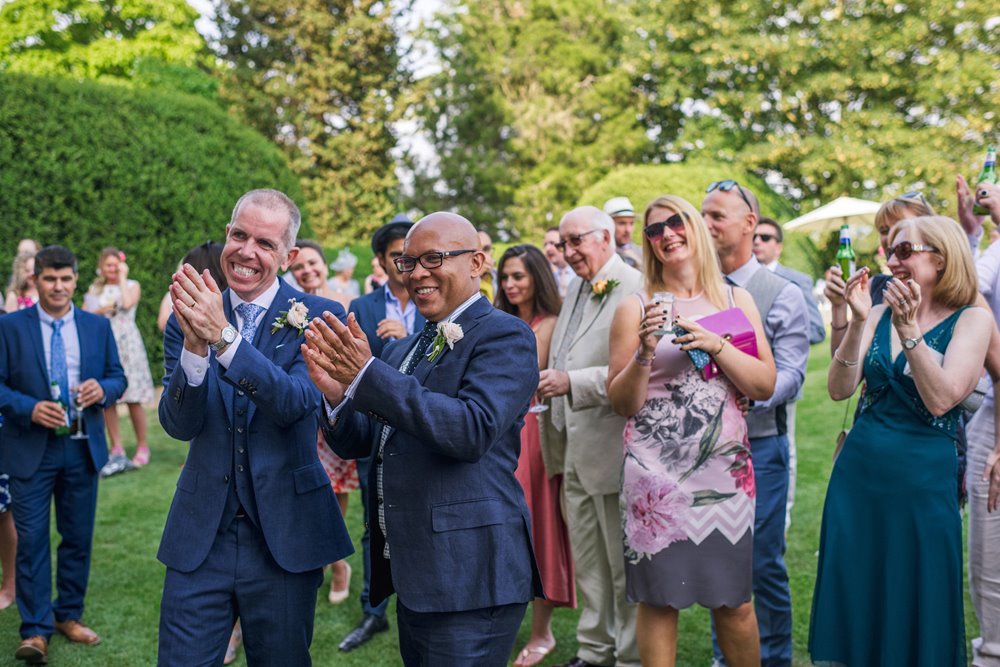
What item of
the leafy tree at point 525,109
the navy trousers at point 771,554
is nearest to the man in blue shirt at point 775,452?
the navy trousers at point 771,554

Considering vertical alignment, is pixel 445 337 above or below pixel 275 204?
below

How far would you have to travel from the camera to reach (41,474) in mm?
5312

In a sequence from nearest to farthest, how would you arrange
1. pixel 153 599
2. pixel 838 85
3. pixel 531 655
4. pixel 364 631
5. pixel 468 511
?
pixel 468 511 < pixel 531 655 < pixel 364 631 < pixel 153 599 < pixel 838 85

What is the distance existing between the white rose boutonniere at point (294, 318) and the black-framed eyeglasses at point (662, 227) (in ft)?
5.65

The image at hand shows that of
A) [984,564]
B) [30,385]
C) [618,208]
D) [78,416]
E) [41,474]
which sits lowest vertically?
[984,564]

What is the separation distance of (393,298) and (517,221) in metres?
29.3

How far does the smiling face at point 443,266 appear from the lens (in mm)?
2873

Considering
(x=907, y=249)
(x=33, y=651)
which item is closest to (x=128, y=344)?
(x=33, y=651)

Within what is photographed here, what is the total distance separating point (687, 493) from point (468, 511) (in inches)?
56.2

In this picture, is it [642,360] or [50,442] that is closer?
[642,360]

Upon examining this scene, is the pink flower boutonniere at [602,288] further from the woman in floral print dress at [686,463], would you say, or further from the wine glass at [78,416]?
the wine glass at [78,416]

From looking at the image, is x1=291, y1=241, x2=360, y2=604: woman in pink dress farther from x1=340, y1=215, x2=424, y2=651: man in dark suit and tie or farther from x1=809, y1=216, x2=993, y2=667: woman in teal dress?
x1=809, y1=216, x2=993, y2=667: woman in teal dress

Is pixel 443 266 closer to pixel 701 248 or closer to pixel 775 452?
pixel 701 248

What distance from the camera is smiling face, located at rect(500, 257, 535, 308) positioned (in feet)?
18.1
